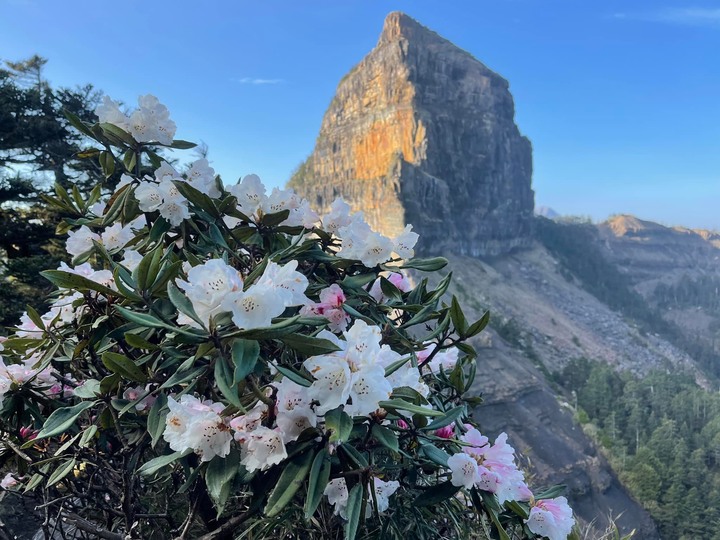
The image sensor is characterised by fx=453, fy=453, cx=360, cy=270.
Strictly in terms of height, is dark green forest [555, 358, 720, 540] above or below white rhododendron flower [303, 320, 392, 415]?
below

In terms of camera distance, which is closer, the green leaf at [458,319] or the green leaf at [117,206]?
the green leaf at [458,319]

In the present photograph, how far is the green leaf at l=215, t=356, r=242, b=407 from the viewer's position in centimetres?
84

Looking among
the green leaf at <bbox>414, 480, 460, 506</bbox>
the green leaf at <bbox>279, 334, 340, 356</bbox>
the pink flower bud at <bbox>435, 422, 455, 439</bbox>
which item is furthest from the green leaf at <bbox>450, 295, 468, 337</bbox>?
the green leaf at <bbox>279, 334, 340, 356</bbox>

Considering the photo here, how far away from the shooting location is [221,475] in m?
0.99

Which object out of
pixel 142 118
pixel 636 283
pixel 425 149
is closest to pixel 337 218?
pixel 142 118

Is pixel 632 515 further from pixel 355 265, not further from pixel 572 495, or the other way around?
A: pixel 355 265

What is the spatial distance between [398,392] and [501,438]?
38cm

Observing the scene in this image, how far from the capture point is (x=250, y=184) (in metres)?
1.42

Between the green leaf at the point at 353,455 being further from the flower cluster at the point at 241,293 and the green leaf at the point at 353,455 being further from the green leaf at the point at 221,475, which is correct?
the flower cluster at the point at 241,293

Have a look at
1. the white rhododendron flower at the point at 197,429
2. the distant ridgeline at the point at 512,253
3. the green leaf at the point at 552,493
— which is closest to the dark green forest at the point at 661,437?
the distant ridgeline at the point at 512,253

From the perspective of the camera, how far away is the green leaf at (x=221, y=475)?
97 cm

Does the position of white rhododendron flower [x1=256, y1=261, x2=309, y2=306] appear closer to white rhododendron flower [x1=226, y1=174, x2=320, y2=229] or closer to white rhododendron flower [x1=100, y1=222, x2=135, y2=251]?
white rhododendron flower [x1=226, y1=174, x2=320, y2=229]

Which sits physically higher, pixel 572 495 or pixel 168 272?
pixel 168 272

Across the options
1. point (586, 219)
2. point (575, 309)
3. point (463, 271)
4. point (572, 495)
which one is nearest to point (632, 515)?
point (572, 495)
